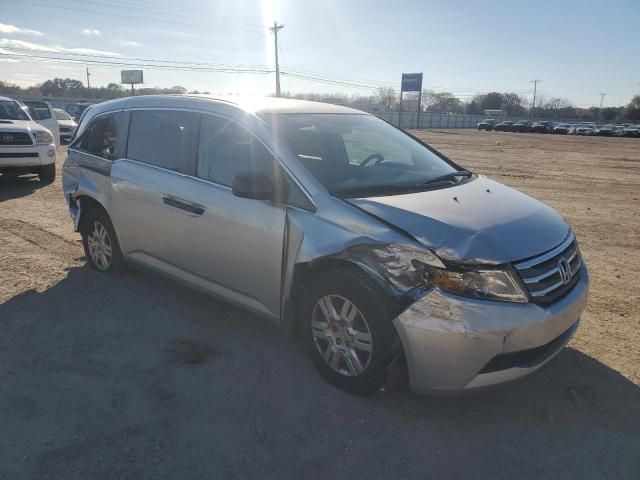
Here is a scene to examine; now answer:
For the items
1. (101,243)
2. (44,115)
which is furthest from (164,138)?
(44,115)

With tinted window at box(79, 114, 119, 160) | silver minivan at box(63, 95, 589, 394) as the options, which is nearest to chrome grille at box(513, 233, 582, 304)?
silver minivan at box(63, 95, 589, 394)

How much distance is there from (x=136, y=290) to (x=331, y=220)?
8.62 feet

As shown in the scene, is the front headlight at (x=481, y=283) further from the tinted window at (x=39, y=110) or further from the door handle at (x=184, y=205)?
the tinted window at (x=39, y=110)

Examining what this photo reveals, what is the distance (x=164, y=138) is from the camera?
14.6ft

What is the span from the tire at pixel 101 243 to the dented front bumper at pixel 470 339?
130 inches

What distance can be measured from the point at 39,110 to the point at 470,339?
16819 millimetres

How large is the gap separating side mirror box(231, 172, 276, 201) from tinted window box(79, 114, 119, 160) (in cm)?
217

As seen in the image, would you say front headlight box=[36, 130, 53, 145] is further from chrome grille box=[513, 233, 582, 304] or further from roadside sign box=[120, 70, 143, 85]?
roadside sign box=[120, 70, 143, 85]

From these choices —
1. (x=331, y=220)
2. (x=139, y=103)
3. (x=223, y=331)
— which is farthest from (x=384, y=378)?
(x=139, y=103)

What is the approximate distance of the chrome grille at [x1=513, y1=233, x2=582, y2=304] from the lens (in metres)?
2.83

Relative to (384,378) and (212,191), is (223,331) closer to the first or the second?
(212,191)

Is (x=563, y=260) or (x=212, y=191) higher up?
(x=212, y=191)

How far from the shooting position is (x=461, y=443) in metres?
2.83

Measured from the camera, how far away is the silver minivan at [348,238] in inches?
109
